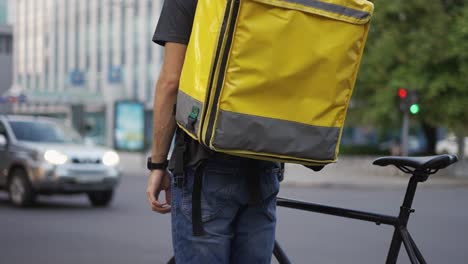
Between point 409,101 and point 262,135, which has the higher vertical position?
point 262,135

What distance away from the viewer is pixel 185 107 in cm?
269

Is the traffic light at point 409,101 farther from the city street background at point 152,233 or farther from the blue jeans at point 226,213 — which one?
the blue jeans at point 226,213

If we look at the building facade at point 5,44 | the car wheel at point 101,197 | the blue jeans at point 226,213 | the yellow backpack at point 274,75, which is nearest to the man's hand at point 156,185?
the blue jeans at point 226,213

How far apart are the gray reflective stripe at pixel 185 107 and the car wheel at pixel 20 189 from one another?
11891mm

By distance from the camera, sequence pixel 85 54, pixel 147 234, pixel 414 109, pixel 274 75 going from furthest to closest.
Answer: pixel 85 54 < pixel 414 109 < pixel 147 234 < pixel 274 75

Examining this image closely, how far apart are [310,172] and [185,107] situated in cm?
2798

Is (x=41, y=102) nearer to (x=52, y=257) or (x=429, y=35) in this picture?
(x=429, y=35)

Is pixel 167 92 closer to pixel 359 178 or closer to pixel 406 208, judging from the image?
pixel 406 208

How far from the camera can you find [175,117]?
2.82 meters

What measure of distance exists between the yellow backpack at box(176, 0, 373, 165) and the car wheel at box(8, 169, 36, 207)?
12.1 metres

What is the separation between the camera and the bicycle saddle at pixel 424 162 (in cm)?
311

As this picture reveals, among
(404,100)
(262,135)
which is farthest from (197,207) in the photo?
(404,100)

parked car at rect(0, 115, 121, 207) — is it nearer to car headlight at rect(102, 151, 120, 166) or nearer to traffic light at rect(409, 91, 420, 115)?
car headlight at rect(102, 151, 120, 166)

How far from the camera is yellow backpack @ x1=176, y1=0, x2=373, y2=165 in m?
2.51
